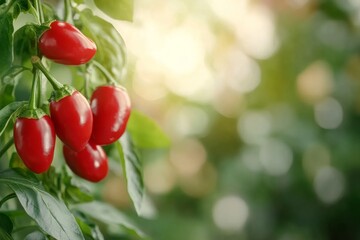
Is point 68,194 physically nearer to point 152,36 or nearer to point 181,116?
point 152,36

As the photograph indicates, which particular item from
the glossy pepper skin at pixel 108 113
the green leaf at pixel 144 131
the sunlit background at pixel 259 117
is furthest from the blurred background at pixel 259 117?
the glossy pepper skin at pixel 108 113

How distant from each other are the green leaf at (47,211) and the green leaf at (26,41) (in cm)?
14

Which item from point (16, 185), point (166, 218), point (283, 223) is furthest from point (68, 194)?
point (283, 223)

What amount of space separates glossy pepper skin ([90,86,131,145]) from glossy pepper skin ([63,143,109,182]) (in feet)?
0.07

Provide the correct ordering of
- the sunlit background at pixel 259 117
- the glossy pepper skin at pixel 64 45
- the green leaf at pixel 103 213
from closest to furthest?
the glossy pepper skin at pixel 64 45
the green leaf at pixel 103 213
the sunlit background at pixel 259 117

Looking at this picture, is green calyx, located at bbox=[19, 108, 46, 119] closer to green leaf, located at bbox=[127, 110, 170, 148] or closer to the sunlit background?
green leaf, located at bbox=[127, 110, 170, 148]

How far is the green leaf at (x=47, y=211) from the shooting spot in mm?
723

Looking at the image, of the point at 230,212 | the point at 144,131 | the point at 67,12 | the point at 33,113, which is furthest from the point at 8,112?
the point at 230,212

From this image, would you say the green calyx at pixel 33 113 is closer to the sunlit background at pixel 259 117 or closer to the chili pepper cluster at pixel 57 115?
the chili pepper cluster at pixel 57 115

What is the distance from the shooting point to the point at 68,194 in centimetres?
90

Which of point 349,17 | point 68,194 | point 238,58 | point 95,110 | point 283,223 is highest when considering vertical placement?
point 95,110

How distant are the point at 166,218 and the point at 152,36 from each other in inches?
26.2

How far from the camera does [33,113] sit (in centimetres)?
72

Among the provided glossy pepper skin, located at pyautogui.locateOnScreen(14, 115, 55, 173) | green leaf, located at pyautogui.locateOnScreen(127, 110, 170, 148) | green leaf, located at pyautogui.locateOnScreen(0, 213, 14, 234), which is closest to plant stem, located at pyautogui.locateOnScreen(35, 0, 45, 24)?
glossy pepper skin, located at pyautogui.locateOnScreen(14, 115, 55, 173)
